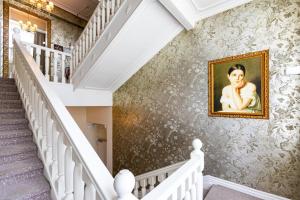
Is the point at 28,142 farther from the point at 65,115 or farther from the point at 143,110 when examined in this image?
the point at 143,110

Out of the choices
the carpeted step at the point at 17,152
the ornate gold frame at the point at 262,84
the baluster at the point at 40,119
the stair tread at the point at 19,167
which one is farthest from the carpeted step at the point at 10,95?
the ornate gold frame at the point at 262,84

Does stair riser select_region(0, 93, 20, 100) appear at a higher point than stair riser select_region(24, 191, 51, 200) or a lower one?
higher

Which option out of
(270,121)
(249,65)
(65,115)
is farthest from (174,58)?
(65,115)

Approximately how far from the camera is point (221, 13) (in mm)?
2461

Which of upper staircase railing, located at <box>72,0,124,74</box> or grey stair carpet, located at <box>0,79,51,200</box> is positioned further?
upper staircase railing, located at <box>72,0,124,74</box>

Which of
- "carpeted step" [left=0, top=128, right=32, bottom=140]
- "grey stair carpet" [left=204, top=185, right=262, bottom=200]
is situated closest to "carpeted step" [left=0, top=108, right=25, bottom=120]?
"carpeted step" [left=0, top=128, right=32, bottom=140]

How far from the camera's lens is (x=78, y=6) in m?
5.02

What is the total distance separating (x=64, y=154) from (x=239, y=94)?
6.79 feet

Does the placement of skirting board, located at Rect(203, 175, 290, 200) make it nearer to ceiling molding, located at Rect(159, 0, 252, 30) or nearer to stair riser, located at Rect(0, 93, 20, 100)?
ceiling molding, located at Rect(159, 0, 252, 30)

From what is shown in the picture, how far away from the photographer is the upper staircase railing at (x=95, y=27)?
2764 mm

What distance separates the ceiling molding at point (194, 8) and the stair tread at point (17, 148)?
2.20 m

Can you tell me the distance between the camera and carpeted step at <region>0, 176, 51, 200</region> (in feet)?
4.23

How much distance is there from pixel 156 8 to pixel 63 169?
226 cm

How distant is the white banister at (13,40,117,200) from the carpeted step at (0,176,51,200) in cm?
6
